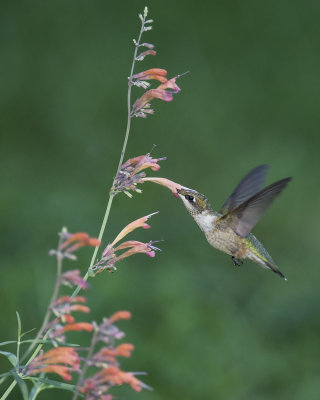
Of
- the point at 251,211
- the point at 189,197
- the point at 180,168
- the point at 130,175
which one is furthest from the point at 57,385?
the point at 180,168

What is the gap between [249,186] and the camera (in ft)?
13.6

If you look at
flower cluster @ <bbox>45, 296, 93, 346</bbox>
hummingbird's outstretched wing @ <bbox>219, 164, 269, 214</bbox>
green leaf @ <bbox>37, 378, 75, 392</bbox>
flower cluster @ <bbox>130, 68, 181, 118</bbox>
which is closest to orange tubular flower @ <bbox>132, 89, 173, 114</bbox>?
flower cluster @ <bbox>130, 68, 181, 118</bbox>

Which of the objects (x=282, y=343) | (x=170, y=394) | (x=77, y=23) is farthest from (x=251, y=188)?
(x=77, y=23)

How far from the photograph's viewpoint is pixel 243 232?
4082 millimetres

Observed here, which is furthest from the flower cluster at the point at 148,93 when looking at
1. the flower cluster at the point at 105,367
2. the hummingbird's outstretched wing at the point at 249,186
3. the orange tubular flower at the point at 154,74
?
the flower cluster at the point at 105,367

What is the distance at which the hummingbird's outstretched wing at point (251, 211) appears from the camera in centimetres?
354

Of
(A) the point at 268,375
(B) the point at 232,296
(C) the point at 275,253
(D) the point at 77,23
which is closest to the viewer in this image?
(A) the point at 268,375

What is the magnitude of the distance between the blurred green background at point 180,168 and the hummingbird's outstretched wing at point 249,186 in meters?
2.70

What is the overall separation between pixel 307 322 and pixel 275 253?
2.48m

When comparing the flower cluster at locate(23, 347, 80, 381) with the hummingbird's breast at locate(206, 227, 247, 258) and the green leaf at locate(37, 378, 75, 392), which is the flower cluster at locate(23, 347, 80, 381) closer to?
the green leaf at locate(37, 378, 75, 392)

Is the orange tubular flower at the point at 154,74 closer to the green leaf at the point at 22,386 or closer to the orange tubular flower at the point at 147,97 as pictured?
the orange tubular flower at the point at 147,97

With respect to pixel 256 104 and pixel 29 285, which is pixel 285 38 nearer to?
pixel 256 104

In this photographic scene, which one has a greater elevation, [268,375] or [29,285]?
[29,285]

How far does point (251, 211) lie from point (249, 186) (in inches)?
11.4
